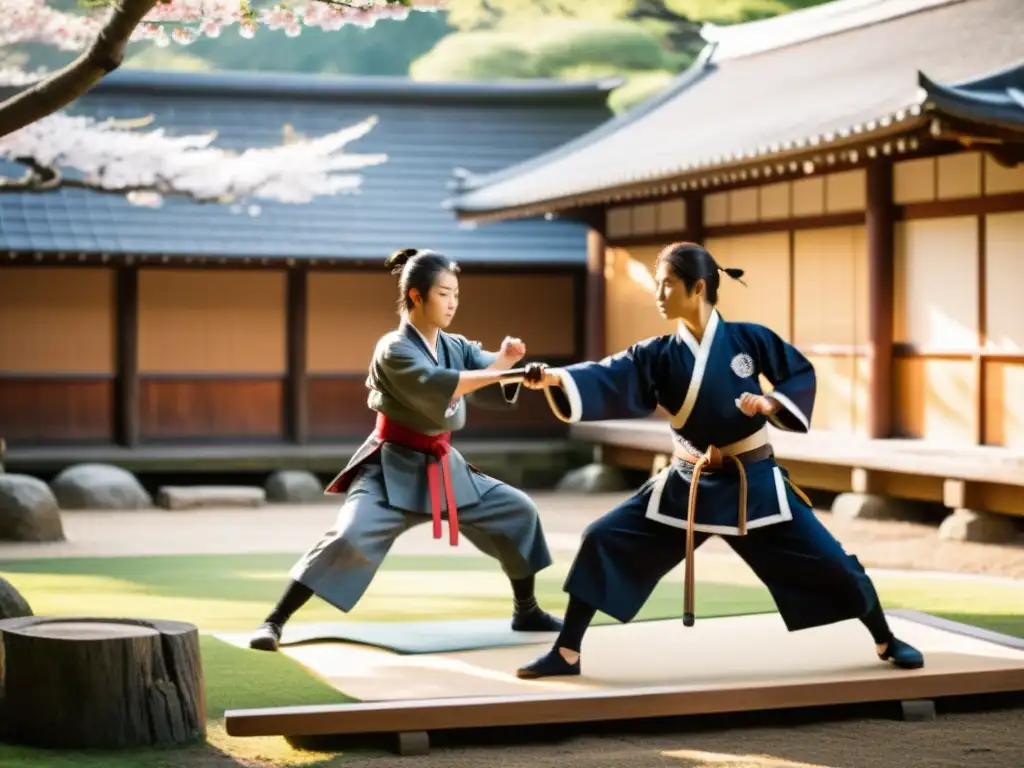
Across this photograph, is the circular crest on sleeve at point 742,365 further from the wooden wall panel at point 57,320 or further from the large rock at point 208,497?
the wooden wall panel at point 57,320

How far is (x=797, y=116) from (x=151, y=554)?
215 inches

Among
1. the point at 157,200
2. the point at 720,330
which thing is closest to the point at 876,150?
the point at 720,330

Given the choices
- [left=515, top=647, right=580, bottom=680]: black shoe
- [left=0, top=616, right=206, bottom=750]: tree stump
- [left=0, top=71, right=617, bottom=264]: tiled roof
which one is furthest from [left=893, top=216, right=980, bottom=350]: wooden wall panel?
[left=0, top=616, right=206, bottom=750]: tree stump

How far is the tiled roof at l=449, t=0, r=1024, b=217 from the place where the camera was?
11047mm

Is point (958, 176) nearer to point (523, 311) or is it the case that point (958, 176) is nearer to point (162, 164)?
point (523, 311)

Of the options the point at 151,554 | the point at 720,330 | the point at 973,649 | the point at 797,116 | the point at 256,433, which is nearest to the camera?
the point at 720,330

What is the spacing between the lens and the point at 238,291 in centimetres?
1620

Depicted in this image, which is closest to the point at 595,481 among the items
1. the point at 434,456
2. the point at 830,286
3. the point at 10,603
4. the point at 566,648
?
the point at 830,286

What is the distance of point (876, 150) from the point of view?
10.5m

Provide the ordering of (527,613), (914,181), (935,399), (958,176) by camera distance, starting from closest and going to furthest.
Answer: (527,613)
(958,176)
(935,399)
(914,181)

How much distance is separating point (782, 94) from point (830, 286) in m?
1.98

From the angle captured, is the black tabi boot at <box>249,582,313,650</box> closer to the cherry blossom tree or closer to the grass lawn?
the grass lawn

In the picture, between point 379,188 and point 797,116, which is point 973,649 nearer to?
point 797,116

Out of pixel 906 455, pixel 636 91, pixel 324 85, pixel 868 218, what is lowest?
pixel 906 455
